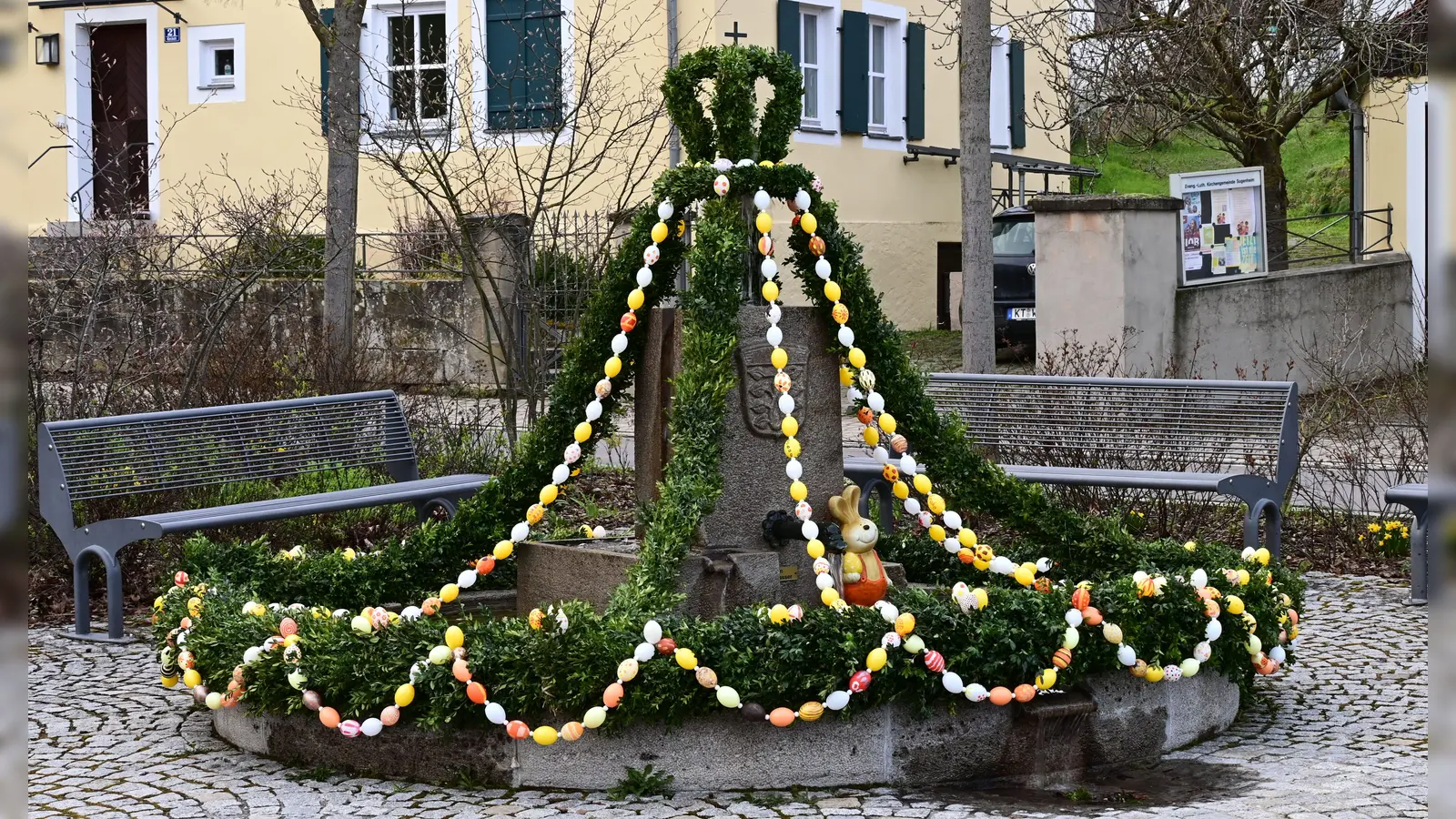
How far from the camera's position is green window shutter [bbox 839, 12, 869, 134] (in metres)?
20.8

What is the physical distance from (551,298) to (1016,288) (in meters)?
8.11

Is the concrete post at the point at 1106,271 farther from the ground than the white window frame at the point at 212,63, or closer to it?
closer to it

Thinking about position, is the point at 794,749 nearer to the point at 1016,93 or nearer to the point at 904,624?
the point at 904,624

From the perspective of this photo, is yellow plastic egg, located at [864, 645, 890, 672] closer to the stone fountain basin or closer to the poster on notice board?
the stone fountain basin

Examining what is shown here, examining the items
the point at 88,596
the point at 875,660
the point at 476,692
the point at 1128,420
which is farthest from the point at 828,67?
the point at 476,692

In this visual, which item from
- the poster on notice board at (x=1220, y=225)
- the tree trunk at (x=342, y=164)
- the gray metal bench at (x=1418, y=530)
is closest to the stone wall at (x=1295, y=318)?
the poster on notice board at (x=1220, y=225)

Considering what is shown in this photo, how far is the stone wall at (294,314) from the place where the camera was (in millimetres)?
10156

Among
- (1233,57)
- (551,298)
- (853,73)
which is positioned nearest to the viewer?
(551,298)

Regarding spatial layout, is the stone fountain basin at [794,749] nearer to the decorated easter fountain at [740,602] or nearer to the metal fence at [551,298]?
the decorated easter fountain at [740,602]

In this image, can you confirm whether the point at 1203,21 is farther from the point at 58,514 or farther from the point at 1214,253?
the point at 58,514

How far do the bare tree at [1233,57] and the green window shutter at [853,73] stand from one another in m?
3.46

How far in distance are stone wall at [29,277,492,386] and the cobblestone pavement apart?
12.9 feet

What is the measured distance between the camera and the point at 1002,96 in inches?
966

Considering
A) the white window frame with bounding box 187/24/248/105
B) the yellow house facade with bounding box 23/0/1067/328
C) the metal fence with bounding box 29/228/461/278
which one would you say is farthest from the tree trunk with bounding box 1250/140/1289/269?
the white window frame with bounding box 187/24/248/105
